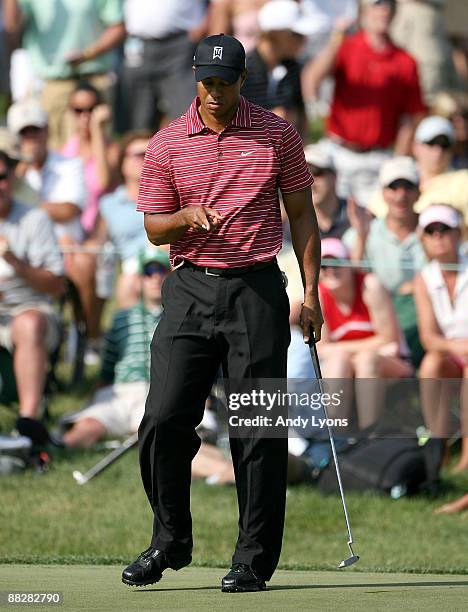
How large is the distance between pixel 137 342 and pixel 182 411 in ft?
13.3

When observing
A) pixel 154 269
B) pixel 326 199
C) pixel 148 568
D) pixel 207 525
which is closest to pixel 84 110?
pixel 326 199

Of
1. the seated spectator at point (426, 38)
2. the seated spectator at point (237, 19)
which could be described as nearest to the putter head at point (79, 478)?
the seated spectator at point (237, 19)

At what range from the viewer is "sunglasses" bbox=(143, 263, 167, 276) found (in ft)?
32.5

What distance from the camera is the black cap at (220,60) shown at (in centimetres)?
559

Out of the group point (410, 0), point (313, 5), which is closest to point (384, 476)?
point (313, 5)

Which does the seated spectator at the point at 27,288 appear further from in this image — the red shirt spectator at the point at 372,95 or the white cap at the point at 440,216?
the red shirt spectator at the point at 372,95

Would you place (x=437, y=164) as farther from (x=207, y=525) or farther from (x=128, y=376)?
(x=207, y=525)

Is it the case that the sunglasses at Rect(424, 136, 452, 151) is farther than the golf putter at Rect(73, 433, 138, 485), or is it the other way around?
the sunglasses at Rect(424, 136, 452, 151)

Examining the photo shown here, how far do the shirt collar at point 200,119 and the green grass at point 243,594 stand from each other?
1.72m

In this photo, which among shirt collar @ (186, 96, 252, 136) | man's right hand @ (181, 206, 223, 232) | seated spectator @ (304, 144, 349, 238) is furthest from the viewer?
seated spectator @ (304, 144, 349, 238)

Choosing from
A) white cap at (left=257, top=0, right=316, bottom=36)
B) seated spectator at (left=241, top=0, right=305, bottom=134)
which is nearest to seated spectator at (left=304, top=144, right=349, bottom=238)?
seated spectator at (left=241, top=0, right=305, bottom=134)

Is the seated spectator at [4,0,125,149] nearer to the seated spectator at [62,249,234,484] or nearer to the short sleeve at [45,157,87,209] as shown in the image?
the short sleeve at [45,157,87,209]

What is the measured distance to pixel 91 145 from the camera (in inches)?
492

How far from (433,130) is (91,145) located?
2774 mm
